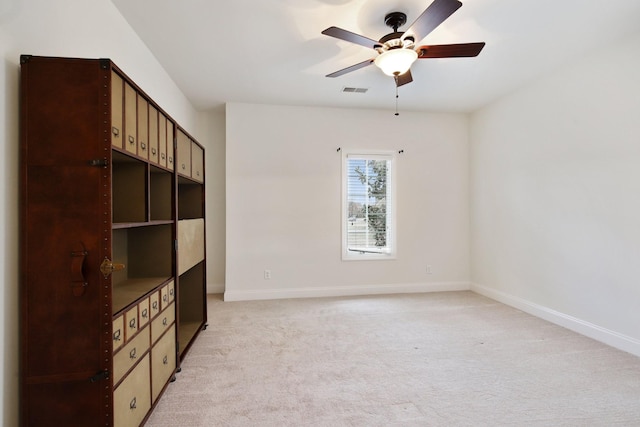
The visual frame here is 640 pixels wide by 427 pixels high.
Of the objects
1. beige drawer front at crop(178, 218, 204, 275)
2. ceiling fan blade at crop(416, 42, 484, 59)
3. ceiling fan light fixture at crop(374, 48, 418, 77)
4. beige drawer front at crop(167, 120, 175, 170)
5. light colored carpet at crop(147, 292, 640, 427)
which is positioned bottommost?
light colored carpet at crop(147, 292, 640, 427)

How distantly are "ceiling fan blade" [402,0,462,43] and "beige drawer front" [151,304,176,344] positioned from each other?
8.37 ft

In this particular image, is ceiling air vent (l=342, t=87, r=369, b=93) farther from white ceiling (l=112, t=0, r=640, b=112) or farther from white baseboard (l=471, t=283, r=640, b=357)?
white baseboard (l=471, t=283, r=640, b=357)

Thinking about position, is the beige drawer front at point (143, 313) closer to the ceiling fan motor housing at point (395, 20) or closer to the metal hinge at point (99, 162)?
the metal hinge at point (99, 162)

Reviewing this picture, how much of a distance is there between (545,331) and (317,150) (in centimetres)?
342

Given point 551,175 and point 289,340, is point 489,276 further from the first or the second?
point 289,340

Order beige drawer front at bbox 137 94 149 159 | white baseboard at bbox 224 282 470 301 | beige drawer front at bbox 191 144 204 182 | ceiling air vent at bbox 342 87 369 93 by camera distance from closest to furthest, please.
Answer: beige drawer front at bbox 137 94 149 159 < beige drawer front at bbox 191 144 204 182 < ceiling air vent at bbox 342 87 369 93 < white baseboard at bbox 224 282 470 301

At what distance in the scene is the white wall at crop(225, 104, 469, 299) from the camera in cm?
425

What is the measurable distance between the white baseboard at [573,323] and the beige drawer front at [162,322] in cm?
381

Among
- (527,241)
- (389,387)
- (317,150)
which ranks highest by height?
(317,150)

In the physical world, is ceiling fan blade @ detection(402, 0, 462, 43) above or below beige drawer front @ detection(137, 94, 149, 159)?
above

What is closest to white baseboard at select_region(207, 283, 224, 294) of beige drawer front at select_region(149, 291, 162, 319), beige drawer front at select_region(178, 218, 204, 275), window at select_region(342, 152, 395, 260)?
beige drawer front at select_region(178, 218, 204, 275)

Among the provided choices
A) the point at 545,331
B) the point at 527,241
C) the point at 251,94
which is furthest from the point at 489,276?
the point at 251,94

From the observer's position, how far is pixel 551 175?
3.38 meters

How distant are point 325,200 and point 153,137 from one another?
2749mm
